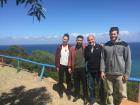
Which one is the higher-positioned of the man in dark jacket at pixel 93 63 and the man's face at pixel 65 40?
the man's face at pixel 65 40

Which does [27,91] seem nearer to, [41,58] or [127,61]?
[127,61]

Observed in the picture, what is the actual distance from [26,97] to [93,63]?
2.80 m

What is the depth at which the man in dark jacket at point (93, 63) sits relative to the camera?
7973 millimetres

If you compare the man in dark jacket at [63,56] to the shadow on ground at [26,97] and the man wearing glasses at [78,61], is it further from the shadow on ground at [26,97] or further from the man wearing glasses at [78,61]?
the shadow on ground at [26,97]

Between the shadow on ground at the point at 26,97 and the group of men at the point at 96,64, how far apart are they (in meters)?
0.62

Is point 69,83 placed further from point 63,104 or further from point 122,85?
point 122,85

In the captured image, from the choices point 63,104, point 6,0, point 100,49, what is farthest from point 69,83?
point 6,0

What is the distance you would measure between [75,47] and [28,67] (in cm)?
649

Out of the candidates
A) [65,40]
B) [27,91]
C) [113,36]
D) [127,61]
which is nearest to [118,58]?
[127,61]

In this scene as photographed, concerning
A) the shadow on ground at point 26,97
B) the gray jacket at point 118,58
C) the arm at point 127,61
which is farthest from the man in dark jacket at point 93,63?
the shadow on ground at point 26,97

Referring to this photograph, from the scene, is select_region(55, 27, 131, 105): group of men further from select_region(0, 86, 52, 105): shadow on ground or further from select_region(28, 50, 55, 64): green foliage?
select_region(28, 50, 55, 64): green foliage

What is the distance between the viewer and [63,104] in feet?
29.4

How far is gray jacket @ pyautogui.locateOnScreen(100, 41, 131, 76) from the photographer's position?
7.06m

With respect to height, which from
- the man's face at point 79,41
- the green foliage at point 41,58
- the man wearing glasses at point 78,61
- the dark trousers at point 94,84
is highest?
the man's face at point 79,41
